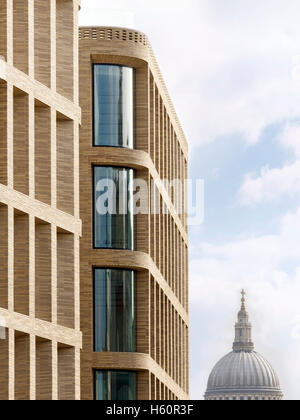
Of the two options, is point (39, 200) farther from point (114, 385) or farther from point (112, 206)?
point (114, 385)

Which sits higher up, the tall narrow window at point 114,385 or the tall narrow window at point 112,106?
the tall narrow window at point 112,106

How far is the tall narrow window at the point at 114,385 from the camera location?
61875 millimetres

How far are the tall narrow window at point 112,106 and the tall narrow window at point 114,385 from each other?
990 cm

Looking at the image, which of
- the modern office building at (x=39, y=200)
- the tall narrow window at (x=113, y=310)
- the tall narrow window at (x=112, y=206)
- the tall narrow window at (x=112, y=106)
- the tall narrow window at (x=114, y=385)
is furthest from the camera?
the tall narrow window at (x=112, y=106)

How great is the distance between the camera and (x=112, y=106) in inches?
2512

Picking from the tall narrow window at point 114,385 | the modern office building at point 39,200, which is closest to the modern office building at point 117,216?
the tall narrow window at point 114,385

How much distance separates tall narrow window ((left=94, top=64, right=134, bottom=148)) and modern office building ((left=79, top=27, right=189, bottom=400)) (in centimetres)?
4

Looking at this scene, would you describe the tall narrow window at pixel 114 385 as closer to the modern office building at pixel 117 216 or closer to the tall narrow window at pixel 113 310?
the modern office building at pixel 117 216

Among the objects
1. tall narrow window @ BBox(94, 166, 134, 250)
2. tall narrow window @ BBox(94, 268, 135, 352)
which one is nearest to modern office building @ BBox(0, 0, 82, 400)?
tall narrow window @ BBox(94, 268, 135, 352)

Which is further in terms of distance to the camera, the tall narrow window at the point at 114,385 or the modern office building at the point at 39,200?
the tall narrow window at the point at 114,385

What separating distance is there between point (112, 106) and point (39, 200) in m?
16.0

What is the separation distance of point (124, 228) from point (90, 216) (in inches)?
85.4

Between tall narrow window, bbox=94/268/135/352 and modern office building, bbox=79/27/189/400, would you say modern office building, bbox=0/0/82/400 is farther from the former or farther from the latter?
tall narrow window, bbox=94/268/135/352
